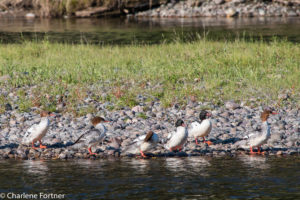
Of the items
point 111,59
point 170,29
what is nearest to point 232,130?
point 111,59

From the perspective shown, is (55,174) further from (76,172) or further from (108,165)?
(108,165)

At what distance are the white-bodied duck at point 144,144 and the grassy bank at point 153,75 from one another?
131 inches

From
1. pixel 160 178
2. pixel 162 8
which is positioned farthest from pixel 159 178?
pixel 162 8

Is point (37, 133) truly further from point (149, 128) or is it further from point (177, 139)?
point (177, 139)

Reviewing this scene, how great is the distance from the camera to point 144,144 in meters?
11.6

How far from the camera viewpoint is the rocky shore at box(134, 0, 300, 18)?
54.5m

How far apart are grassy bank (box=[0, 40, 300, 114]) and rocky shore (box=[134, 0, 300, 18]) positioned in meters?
32.1

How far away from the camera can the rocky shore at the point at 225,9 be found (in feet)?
179

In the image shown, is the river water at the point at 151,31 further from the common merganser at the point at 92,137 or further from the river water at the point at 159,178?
the river water at the point at 159,178

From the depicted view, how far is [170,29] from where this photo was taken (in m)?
42.4

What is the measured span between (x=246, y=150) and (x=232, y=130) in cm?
117

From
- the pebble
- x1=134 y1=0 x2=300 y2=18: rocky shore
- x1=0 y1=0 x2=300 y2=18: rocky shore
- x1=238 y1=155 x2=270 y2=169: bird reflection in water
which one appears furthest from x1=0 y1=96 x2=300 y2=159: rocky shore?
x1=0 y1=0 x2=300 y2=18: rocky shore

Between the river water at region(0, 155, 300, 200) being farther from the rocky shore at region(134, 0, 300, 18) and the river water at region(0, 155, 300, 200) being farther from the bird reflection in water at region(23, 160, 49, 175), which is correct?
the rocky shore at region(134, 0, 300, 18)

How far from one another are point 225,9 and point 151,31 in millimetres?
18113
